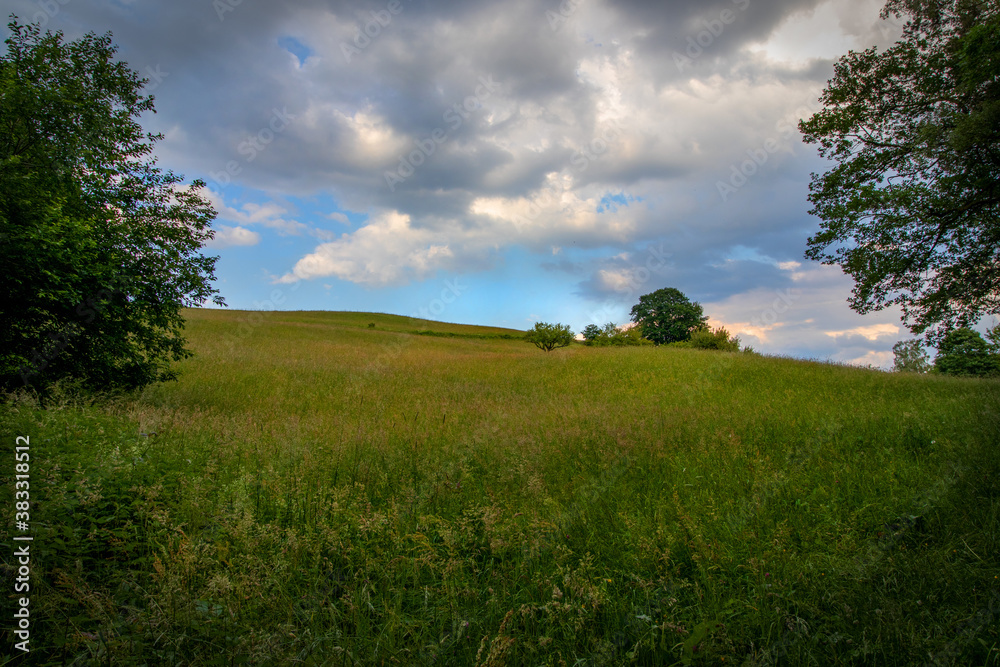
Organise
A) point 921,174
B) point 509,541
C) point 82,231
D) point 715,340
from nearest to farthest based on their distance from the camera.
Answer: point 509,541 → point 82,231 → point 921,174 → point 715,340

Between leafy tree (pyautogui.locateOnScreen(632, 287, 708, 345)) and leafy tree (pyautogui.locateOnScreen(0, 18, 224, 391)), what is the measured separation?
1969 inches

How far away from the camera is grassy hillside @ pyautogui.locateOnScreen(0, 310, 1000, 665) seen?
3.01 meters

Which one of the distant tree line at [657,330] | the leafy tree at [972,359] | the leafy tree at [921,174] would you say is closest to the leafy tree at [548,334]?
the distant tree line at [657,330]

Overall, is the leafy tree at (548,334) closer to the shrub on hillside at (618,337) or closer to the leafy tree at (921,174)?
the shrub on hillside at (618,337)

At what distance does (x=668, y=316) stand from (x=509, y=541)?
189 ft

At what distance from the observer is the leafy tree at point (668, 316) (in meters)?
55.3

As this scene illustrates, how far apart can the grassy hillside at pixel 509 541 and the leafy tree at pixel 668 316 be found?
4851 centimetres

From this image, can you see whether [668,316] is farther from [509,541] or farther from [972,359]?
[509,541]

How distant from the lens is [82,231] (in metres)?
7.25

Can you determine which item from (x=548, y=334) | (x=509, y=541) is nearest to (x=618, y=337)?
(x=548, y=334)

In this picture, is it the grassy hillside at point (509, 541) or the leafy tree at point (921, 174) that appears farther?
the leafy tree at point (921, 174)

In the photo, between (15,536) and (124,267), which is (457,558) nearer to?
(15,536)

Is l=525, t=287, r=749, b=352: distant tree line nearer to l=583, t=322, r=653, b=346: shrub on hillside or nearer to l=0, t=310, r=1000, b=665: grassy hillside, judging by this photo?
l=583, t=322, r=653, b=346: shrub on hillside

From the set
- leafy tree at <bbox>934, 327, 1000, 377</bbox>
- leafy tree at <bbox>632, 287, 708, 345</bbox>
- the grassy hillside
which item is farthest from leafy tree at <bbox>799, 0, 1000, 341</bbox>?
leafy tree at <bbox>632, 287, 708, 345</bbox>
